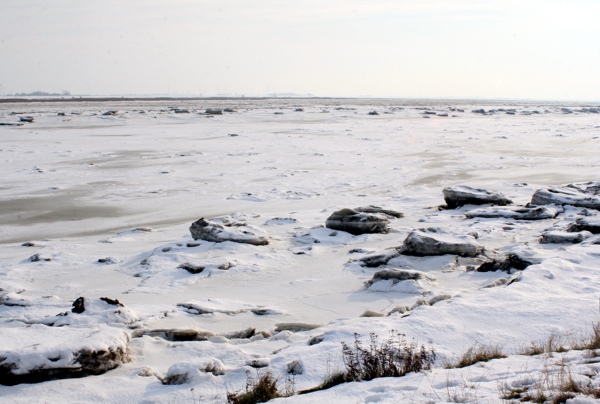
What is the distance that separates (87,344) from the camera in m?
5.00

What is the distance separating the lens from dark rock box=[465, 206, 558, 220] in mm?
11125

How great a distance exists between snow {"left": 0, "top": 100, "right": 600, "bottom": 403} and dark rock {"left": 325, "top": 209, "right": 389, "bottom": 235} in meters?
0.19

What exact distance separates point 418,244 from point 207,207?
5.75 meters

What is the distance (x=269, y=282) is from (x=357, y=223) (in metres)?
2.87

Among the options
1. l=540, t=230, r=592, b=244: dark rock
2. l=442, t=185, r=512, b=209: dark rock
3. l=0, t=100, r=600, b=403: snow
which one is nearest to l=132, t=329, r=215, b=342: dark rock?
l=0, t=100, r=600, b=403: snow

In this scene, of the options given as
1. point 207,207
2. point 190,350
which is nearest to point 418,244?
point 190,350

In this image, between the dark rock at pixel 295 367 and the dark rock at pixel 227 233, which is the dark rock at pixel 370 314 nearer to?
the dark rock at pixel 295 367

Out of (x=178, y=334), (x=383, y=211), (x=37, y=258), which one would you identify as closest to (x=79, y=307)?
(x=178, y=334)

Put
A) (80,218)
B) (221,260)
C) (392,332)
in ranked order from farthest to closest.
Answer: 1. (80,218)
2. (221,260)
3. (392,332)

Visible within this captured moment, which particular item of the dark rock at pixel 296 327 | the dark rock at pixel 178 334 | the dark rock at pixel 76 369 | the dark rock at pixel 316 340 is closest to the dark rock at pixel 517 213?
the dark rock at pixel 296 327

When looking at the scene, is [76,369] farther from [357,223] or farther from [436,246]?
[357,223]

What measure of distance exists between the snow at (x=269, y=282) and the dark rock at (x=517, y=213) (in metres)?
0.14

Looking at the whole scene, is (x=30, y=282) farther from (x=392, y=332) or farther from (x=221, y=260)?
→ (x=392, y=332)

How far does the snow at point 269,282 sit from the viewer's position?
4.76 meters
